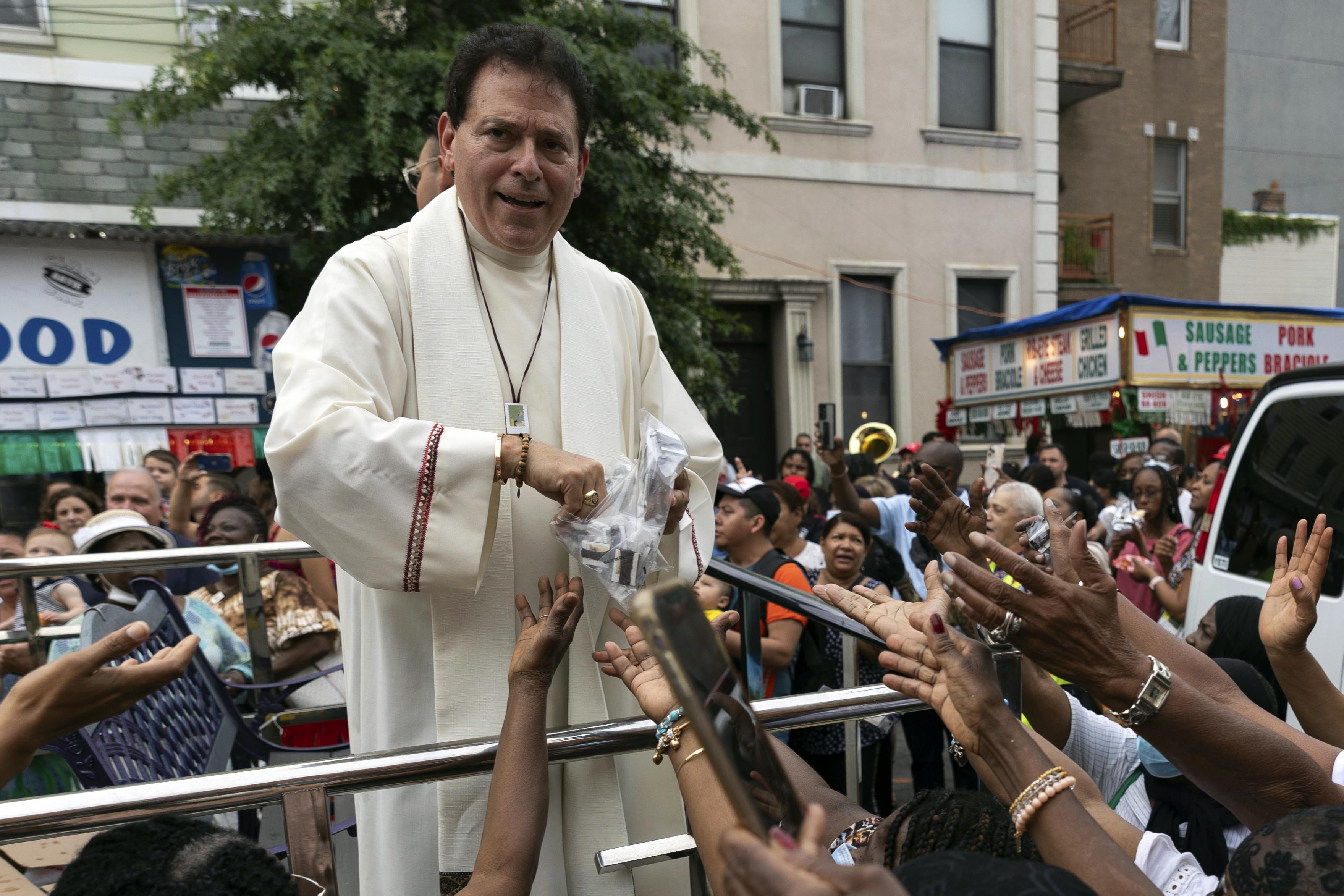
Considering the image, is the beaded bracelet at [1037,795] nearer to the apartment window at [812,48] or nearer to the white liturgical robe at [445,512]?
the white liturgical robe at [445,512]

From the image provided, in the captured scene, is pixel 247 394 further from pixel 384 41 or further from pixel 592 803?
pixel 592 803

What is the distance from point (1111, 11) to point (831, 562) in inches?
569

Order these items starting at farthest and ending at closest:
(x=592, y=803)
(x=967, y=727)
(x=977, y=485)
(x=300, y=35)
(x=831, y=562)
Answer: (x=300, y=35) → (x=831, y=562) → (x=977, y=485) → (x=592, y=803) → (x=967, y=727)

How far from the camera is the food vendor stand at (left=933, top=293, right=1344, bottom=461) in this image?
33.2 ft

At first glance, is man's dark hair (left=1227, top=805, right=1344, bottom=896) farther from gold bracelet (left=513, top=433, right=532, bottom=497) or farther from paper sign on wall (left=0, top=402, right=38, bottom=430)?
paper sign on wall (left=0, top=402, right=38, bottom=430)

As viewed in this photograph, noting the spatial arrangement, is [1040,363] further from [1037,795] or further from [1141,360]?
[1037,795]

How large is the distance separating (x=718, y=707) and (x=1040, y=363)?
11.3 m

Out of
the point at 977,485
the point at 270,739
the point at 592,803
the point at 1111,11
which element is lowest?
the point at 270,739

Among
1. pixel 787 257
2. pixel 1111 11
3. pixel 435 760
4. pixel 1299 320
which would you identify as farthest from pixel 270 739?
pixel 1111 11

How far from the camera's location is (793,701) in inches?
61.8

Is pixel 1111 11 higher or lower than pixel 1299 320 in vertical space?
higher

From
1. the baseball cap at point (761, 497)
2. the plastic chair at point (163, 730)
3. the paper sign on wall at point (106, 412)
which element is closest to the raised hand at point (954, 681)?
the plastic chair at point (163, 730)

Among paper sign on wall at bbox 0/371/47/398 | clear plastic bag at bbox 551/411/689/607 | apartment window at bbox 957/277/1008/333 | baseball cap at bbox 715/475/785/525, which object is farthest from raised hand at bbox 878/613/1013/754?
apartment window at bbox 957/277/1008/333

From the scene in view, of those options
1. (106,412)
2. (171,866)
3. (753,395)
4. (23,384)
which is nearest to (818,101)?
(753,395)
